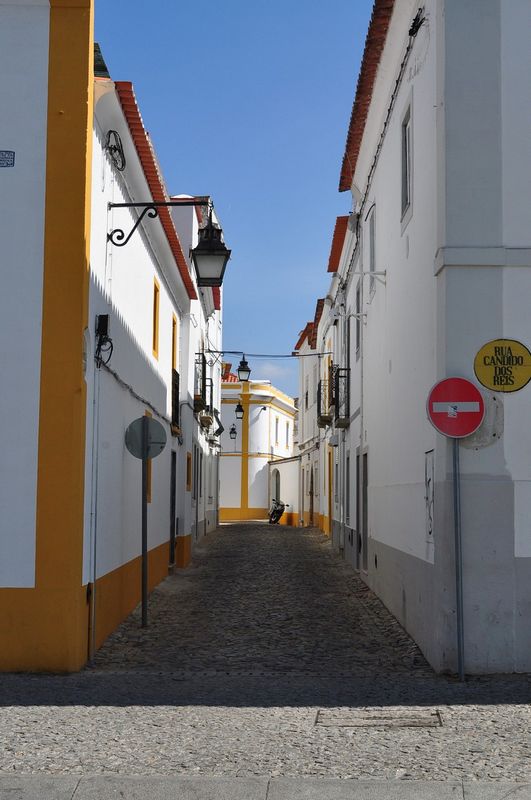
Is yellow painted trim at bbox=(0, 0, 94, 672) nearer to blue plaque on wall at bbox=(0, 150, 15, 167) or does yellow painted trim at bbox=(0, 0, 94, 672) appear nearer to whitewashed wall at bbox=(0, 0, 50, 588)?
whitewashed wall at bbox=(0, 0, 50, 588)

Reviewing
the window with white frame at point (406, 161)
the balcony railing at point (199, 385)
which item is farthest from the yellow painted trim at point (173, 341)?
the window with white frame at point (406, 161)

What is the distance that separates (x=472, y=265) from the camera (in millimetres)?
8242

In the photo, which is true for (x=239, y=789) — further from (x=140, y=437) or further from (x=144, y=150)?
(x=144, y=150)

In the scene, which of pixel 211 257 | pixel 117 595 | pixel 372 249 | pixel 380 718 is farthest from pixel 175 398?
pixel 380 718

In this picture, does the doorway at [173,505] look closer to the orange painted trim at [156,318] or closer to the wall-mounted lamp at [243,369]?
the orange painted trim at [156,318]

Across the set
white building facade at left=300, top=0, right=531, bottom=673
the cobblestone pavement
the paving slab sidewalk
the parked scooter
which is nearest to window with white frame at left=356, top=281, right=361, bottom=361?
the cobblestone pavement

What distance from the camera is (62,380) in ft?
26.7

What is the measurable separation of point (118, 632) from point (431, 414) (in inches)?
176

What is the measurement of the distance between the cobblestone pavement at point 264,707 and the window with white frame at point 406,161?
4631mm

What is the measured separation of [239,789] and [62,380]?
4.10 m

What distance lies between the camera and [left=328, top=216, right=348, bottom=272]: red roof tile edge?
20058 mm

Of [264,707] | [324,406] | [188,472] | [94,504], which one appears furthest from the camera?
[324,406]

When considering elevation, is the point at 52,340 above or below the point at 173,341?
below

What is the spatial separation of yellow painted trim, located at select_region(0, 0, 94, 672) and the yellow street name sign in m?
3.34
